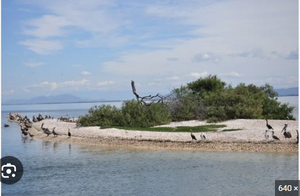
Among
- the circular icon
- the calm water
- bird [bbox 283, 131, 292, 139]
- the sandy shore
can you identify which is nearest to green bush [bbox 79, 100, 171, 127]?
the sandy shore

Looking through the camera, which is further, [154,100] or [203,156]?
[154,100]

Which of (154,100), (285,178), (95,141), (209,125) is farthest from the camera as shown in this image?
(154,100)

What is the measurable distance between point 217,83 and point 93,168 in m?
27.1

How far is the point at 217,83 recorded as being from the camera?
46.2 meters

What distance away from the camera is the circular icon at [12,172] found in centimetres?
1898

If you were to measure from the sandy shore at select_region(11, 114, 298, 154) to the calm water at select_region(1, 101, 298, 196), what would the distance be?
1682mm

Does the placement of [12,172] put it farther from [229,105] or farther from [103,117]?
[229,105]

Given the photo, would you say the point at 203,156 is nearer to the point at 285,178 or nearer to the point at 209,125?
the point at 285,178

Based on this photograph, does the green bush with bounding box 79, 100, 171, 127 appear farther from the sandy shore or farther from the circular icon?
the circular icon

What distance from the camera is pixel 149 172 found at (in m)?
20.2

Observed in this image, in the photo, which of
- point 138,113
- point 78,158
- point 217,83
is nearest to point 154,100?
point 138,113

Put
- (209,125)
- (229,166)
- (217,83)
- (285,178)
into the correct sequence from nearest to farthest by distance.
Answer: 1. (285,178)
2. (229,166)
3. (209,125)
4. (217,83)

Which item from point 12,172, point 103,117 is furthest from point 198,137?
point 12,172

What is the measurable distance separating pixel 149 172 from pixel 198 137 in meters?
9.78
